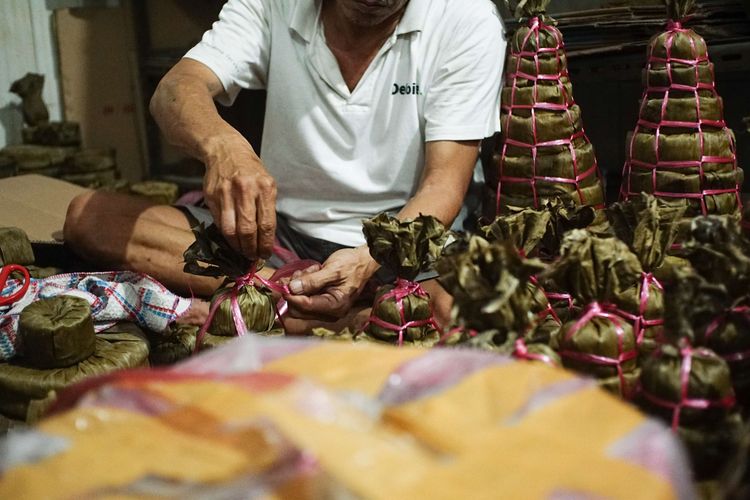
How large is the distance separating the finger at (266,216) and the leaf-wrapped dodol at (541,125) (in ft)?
2.31

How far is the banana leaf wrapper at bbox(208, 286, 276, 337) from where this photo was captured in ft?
5.74

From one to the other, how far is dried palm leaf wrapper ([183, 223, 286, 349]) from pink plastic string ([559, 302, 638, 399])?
75cm

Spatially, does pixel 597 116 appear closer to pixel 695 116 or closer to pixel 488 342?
pixel 695 116

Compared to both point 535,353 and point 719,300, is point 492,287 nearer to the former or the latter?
point 535,353

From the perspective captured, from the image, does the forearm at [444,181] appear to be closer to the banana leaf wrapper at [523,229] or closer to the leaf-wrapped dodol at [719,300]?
the banana leaf wrapper at [523,229]

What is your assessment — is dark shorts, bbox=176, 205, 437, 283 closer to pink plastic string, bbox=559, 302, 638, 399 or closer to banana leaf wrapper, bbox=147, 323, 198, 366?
banana leaf wrapper, bbox=147, 323, 198, 366

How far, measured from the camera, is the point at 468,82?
7.86ft

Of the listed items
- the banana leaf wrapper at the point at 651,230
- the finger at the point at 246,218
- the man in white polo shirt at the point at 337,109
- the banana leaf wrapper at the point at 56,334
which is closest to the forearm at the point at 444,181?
the man in white polo shirt at the point at 337,109

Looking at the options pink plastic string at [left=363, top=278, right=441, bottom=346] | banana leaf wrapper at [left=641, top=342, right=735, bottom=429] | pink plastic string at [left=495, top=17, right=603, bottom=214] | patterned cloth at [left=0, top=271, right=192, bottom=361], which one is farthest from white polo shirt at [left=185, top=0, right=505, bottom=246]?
banana leaf wrapper at [left=641, top=342, right=735, bottom=429]

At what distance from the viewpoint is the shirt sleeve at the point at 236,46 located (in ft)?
8.30

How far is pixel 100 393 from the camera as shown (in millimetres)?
937

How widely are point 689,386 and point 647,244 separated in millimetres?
393

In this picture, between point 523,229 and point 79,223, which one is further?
point 79,223

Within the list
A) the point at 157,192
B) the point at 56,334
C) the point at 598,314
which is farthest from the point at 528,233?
the point at 157,192
